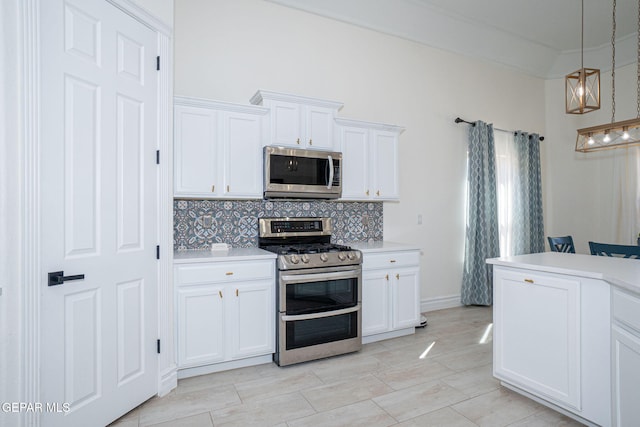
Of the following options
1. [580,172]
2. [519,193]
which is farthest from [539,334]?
[580,172]

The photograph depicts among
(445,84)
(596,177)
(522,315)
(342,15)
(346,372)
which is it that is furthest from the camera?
(596,177)

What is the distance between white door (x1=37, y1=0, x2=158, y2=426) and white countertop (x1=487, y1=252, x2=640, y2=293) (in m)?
2.43

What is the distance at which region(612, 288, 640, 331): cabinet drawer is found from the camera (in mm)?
1676

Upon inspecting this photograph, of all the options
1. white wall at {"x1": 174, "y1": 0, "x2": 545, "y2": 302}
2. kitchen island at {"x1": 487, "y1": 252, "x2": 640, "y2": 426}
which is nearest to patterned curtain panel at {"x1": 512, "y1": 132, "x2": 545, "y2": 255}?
white wall at {"x1": 174, "y1": 0, "x2": 545, "y2": 302}

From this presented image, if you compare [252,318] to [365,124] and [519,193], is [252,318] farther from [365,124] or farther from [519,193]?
[519,193]

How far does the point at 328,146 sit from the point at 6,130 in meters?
2.44

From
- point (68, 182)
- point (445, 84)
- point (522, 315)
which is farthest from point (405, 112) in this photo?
point (68, 182)

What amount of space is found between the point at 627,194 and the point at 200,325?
19.1 feet

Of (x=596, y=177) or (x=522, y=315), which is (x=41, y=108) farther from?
(x=596, y=177)

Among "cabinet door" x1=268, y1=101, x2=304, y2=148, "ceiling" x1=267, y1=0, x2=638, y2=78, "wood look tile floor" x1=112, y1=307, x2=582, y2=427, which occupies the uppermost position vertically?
"ceiling" x1=267, y1=0, x2=638, y2=78

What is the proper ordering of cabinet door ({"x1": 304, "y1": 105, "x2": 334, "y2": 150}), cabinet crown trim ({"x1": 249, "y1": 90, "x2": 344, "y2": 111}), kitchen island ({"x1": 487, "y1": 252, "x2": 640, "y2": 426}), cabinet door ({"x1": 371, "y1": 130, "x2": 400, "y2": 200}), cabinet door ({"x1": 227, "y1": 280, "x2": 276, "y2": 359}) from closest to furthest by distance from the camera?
kitchen island ({"x1": 487, "y1": 252, "x2": 640, "y2": 426}) < cabinet door ({"x1": 227, "y1": 280, "x2": 276, "y2": 359}) < cabinet crown trim ({"x1": 249, "y1": 90, "x2": 344, "y2": 111}) < cabinet door ({"x1": 304, "y1": 105, "x2": 334, "y2": 150}) < cabinet door ({"x1": 371, "y1": 130, "x2": 400, "y2": 200})

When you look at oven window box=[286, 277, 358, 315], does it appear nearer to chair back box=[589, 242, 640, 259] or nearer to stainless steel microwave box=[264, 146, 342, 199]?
stainless steel microwave box=[264, 146, 342, 199]

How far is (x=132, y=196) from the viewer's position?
7.52 feet

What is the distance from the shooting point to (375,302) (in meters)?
3.49
